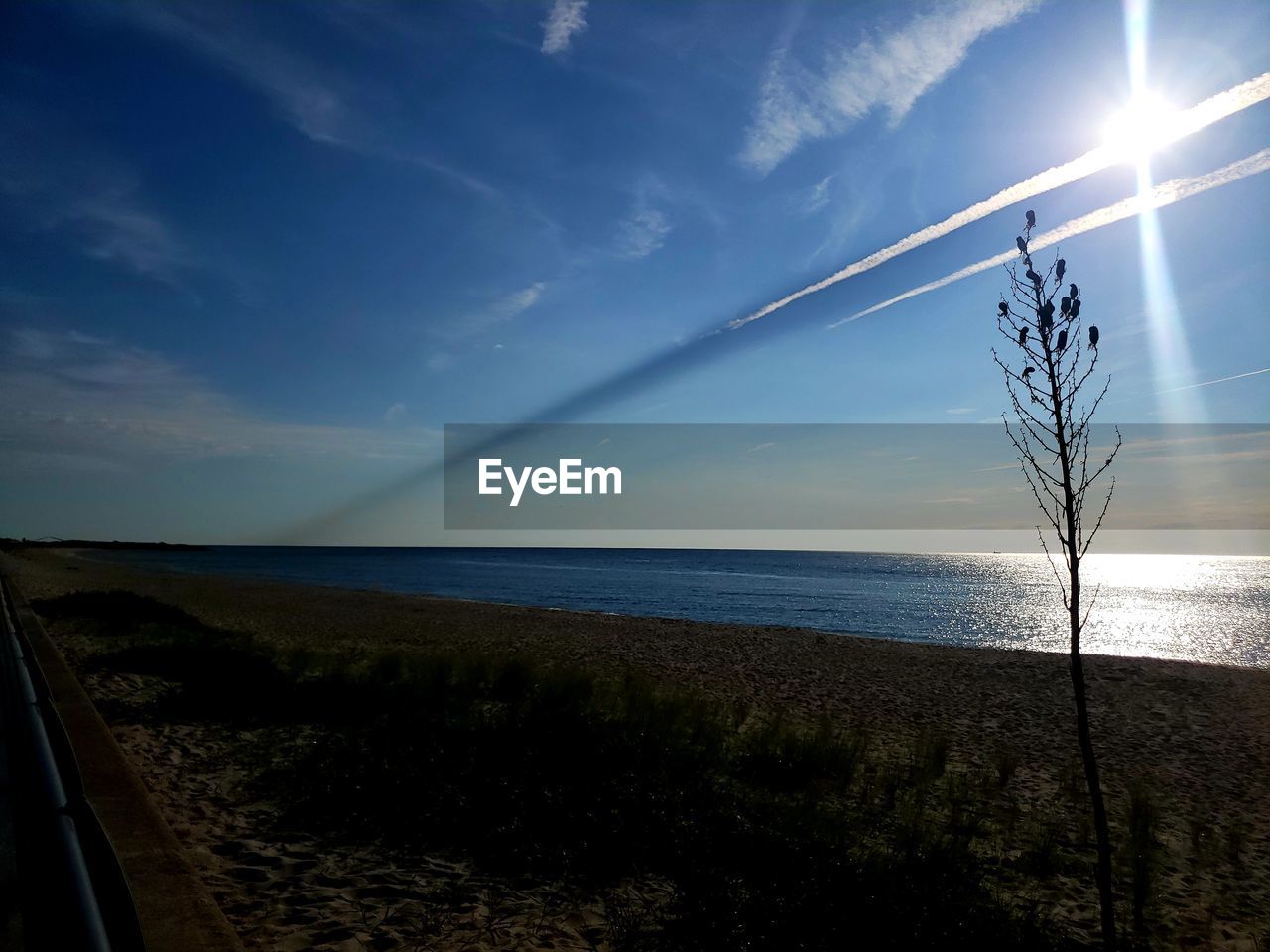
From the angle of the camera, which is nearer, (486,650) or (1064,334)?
(1064,334)

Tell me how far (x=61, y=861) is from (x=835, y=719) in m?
11.3

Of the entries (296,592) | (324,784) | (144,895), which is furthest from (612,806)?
(296,592)

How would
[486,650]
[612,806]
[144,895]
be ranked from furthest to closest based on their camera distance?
[486,650] → [612,806] → [144,895]

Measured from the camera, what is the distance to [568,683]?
11.1m

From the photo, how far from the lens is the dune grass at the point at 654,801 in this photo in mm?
4332

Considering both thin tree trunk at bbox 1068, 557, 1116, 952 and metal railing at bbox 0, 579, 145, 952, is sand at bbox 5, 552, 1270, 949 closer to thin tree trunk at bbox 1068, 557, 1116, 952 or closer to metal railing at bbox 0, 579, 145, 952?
metal railing at bbox 0, 579, 145, 952

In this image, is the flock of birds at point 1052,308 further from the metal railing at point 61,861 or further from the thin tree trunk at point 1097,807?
the metal railing at point 61,861

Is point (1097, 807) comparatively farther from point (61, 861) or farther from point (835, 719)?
point (835, 719)

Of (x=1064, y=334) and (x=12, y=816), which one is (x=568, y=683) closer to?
(x=12, y=816)

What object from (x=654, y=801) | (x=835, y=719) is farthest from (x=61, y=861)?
(x=835, y=719)

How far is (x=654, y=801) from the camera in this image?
5883mm

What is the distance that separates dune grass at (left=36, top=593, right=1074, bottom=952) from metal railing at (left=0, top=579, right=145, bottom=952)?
157cm

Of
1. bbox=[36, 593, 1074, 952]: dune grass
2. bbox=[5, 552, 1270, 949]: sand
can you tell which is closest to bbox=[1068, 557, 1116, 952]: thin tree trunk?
bbox=[36, 593, 1074, 952]: dune grass

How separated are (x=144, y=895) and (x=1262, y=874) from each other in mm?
8811
